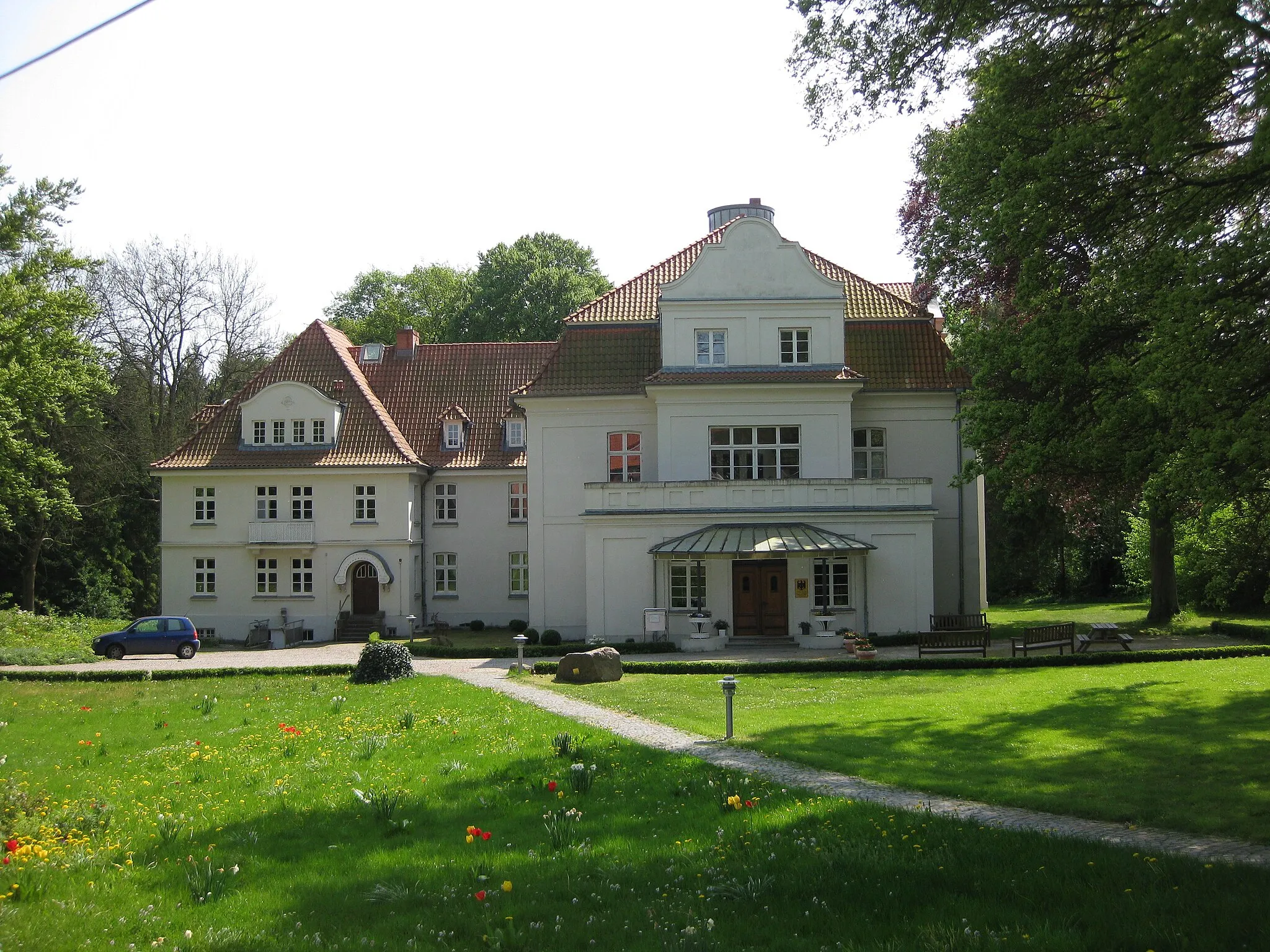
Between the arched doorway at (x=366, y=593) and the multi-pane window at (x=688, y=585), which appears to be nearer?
the multi-pane window at (x=688, y=585)

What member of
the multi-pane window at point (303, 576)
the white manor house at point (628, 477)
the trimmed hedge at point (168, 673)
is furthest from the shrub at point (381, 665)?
the multi-pane window at point (303, 576)

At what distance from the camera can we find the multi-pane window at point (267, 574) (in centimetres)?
3781

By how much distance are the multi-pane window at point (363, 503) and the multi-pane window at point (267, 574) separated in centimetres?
328

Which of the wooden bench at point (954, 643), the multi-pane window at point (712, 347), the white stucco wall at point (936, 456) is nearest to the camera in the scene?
the wooden bench at point (954, 643)

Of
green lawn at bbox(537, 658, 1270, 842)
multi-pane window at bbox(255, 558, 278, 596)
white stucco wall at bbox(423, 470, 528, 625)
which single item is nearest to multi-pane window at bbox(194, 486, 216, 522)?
multi-pane window at bbox(255, 558, 278, 596)

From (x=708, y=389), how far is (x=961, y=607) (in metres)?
10.5

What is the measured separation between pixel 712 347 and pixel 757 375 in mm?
1735

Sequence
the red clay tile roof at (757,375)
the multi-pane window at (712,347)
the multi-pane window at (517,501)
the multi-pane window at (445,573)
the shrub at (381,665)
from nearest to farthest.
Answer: the shrub at (381,665) → the red clay tile roof at (757,375) → the multi-pane window at (712,347) → the multi-pane window at (445,573) → the multi-pane window at (517,501)

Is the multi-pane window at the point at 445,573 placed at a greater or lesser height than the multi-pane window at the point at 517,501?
lesser

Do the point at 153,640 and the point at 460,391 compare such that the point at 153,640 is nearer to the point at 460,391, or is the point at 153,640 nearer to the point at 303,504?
the point at 303,504

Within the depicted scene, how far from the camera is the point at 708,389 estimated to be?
108 feet

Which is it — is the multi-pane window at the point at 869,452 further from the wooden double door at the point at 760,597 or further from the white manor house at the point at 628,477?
the wooden double door at the point at 760,597

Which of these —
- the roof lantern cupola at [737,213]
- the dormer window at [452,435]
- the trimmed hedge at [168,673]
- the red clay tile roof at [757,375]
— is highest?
the roof lantern cupola at [737,213]

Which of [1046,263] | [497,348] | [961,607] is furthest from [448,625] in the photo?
[1046,263]
